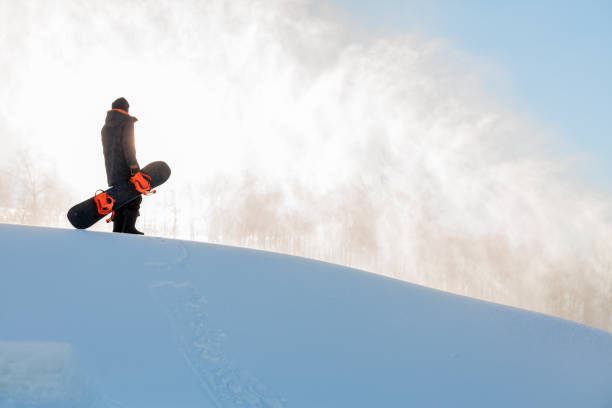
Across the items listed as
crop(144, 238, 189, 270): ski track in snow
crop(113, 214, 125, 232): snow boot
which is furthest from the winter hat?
crop(144, 238, 189, 270): ski track in snow

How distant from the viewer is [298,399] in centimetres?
393

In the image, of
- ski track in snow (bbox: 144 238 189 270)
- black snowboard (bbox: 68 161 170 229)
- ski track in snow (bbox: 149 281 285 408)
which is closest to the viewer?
ski track in snow (bbox: 149 281 285 408)

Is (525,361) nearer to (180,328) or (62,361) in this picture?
(180,328)

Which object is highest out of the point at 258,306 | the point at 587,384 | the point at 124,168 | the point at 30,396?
the point at 124,168

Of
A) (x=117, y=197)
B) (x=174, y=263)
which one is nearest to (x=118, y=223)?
(x=117, y=197)

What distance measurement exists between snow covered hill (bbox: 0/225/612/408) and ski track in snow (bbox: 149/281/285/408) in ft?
0.05

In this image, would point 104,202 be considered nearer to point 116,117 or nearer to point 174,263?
point 116,117

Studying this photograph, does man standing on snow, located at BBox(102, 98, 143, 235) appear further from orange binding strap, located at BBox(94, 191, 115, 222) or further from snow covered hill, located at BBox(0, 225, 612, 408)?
snow covered hill, located at BBox(0, 225, 612, 408)

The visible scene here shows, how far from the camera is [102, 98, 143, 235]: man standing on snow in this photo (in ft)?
25.1

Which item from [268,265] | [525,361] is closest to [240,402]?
[268,265]

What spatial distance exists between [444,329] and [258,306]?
8.95 ft

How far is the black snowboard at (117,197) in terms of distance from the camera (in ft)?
22.8

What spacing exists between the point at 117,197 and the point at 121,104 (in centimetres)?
182

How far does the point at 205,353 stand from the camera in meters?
4.28
